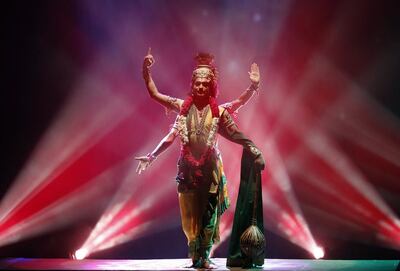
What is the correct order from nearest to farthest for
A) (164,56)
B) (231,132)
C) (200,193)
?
(200,193)
(231,132)
(164,56)

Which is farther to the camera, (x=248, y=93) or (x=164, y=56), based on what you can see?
(x=164, y=56)

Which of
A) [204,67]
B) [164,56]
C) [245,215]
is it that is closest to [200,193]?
[245,215]

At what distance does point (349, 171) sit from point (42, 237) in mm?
3224

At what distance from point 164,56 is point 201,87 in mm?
1326

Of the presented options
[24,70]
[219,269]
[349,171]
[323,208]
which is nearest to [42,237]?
[24,70]

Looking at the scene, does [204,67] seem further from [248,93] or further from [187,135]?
[187,135]

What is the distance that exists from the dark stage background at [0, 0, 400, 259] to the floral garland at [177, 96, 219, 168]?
120 centimetres

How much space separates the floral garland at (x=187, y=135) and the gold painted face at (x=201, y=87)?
0.08 meters

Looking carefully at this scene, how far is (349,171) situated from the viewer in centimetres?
524

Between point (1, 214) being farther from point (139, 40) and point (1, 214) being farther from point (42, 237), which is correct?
point (139, 40)

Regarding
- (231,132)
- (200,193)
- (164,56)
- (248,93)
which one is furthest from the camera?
(164,56)

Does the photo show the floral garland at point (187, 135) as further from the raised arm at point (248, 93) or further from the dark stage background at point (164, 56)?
the dark stage background at point (164, 56)

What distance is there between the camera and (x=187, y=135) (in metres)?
3.96

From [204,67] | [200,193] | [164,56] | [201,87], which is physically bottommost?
[200,193]
